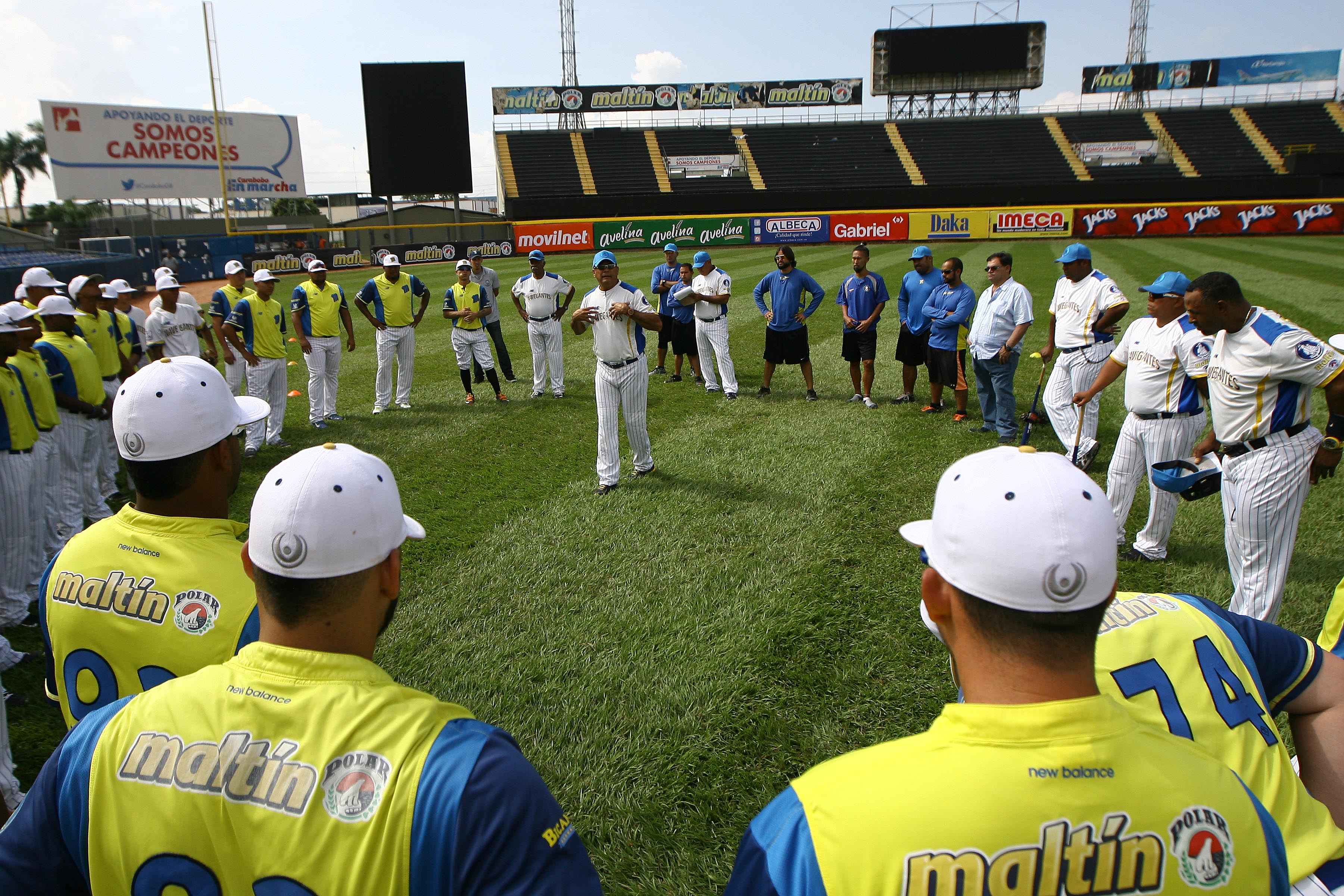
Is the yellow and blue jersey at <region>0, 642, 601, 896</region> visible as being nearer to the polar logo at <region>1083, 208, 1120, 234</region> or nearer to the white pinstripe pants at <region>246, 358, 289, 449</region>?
the white pinstripe pants at <region>246, 358, 289, 449</region>

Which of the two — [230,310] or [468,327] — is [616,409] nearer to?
[468,327]

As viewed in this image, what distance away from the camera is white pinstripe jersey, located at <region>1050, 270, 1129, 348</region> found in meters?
8.25

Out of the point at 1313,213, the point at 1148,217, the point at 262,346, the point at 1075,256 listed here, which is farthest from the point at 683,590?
the point at 1313,213

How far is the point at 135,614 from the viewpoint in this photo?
255 centimetres

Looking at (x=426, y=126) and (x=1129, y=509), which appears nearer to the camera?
(x=1129, y=509)

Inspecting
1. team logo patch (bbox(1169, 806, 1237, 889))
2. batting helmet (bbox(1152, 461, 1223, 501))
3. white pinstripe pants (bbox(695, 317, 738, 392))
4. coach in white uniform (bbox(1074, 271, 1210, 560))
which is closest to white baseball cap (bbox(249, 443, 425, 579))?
team logo patch (bbox(1169, 806, 1237, 889))

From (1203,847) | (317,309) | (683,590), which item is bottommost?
(683,590)

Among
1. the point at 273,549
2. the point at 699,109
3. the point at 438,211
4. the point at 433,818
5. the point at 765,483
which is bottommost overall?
the point at 765,483

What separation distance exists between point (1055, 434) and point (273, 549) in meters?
10.0

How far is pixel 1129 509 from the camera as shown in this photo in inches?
285

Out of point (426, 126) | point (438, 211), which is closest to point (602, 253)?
point (426, 126)

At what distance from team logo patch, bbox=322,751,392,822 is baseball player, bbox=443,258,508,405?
11.3 metres

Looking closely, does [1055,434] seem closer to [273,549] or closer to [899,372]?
[899,372]

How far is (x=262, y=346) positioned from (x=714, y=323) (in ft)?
21.1
